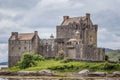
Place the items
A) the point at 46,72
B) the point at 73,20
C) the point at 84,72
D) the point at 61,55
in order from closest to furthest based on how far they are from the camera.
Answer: the point at 84,72
the point at 46,72
the point at 61,55
the point at 73,20

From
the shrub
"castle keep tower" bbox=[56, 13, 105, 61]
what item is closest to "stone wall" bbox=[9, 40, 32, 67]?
"castle keep tower" bbox=[56, 13, 105, 61]

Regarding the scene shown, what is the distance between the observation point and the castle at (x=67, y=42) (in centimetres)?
14562

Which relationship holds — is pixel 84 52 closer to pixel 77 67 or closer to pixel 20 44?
pixel 77 67

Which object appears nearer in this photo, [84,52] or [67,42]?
[84,52]

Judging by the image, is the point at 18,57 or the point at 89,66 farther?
the point at 18,57

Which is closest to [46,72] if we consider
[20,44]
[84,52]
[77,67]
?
[77,67]

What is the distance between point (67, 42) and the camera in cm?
14850

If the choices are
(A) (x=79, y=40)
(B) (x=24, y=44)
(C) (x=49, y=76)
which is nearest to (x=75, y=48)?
(A) (x=79, y=40)

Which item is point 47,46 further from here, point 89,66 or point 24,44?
point 89,66

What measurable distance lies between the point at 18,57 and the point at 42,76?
3852 cm

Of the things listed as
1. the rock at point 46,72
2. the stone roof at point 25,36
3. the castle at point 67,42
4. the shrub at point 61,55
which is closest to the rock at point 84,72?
the rock at point 46,72

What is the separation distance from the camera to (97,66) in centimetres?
12862

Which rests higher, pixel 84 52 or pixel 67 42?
pixel 67 42

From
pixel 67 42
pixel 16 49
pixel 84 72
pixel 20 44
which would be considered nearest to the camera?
pixel 84 72
